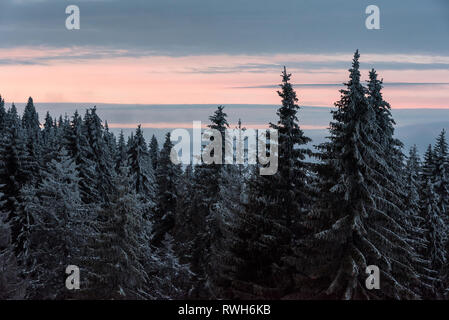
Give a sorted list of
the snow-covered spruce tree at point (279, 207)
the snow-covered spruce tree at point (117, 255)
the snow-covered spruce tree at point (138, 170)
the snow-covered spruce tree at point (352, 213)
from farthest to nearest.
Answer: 1. the snow-covered spruce tree at point (138, 170)
2. the snow-covered spruce tree at point (117, 255)
3. the snow-covered spruce tree at point (279, 207)
4. the snow-covered spruce tree at point (352, 213)

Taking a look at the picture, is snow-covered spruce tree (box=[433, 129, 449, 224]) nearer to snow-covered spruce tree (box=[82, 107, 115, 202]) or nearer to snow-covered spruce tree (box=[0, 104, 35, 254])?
snow-covered spruce tree (box=[82, 107, 115, 202])

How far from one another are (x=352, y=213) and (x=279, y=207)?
4.88 metres

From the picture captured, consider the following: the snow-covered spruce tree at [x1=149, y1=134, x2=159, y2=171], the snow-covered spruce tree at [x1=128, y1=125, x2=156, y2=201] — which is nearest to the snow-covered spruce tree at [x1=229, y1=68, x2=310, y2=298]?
the snow-covered spruce tree at [x1=128, y1=125, x2=156, y2=201]

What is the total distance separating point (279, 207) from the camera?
85.3 ft

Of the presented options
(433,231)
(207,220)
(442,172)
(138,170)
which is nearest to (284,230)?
(207,220)

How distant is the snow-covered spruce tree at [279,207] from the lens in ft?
84.5

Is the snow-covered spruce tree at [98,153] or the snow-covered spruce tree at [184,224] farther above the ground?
the snow-covered spruce tree at [98,153]

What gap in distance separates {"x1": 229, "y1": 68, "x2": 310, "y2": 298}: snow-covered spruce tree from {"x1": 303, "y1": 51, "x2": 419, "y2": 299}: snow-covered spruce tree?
248 centimetres

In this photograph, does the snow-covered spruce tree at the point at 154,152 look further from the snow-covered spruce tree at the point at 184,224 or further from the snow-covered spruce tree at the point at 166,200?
the snow-covered spruce tree at the point at 184,224

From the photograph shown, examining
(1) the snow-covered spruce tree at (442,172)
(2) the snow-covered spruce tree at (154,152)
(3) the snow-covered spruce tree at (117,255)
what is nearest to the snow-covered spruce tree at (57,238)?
(3) the snow-covered spruce tree at (117,255)

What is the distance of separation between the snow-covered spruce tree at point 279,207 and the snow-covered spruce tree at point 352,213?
2.48 m

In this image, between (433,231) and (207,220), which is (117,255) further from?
(433,231)

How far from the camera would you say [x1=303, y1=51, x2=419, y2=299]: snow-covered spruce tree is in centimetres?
2153
